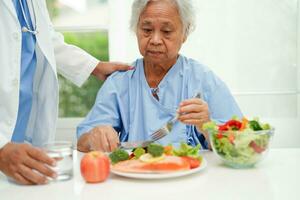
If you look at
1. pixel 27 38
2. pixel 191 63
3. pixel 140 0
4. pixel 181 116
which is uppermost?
pixel 140 0

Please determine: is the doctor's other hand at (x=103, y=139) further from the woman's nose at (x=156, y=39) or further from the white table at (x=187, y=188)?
the woman's nose at (x=156, y=39)

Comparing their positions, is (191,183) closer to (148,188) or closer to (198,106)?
(148,188)

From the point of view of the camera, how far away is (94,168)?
3.86 feet

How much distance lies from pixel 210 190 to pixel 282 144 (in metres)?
1.60

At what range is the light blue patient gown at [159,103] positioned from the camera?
174 centimetres

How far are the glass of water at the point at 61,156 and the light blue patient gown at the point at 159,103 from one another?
1.80 ft

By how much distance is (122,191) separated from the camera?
1115 millimetres

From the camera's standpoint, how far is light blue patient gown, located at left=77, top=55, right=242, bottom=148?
5.70 ft

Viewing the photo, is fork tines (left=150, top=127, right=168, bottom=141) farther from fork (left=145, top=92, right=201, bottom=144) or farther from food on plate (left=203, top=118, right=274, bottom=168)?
food on plate (left=203, top=118, right=274, bottom=168)

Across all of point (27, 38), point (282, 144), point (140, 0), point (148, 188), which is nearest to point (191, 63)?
point (140, 0)

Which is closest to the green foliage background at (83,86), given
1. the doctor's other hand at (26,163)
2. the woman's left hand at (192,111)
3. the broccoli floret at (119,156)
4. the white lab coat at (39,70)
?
the white lab coat at (39,70)

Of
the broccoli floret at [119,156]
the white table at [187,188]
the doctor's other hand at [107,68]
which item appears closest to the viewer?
the white table at [187,188]

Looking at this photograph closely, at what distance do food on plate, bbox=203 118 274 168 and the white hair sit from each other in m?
0.65

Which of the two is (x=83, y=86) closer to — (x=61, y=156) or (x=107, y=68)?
(x=107, y=68)
